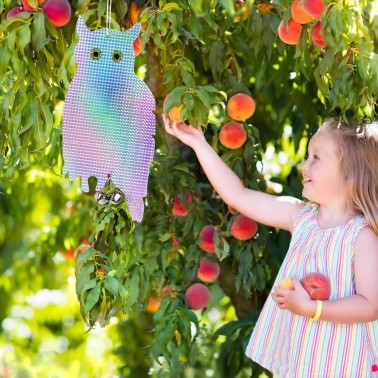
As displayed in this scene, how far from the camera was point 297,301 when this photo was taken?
199 centimetres

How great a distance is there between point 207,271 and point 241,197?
0.47 metres

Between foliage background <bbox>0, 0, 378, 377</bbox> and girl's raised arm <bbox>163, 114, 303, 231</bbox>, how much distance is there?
148mm

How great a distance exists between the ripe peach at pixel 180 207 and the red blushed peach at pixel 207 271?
15 centimetres

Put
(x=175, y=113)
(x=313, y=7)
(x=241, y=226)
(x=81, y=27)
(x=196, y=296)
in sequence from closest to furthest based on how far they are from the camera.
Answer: (x=81, y=27), (x=313, y=7), (x=175, y=113), (x=241, y=226), (x=196, y=296)

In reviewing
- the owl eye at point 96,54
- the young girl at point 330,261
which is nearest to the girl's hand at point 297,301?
the young girl at point 330,261

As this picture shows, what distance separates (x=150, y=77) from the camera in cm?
270

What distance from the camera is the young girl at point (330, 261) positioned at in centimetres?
203

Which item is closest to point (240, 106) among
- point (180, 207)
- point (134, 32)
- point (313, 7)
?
point (180, 207)

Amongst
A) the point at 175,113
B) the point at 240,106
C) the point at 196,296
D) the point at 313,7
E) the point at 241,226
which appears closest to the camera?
the point at 313,7

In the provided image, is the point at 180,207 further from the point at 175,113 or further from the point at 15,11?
the point at 15,11

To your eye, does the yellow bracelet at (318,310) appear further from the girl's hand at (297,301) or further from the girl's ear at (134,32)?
A: the girl's ear at (134,32)

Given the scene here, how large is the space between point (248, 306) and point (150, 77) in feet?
2.66

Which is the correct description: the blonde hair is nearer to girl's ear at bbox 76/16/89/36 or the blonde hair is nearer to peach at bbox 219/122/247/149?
peach at bbox 219/122/247/149

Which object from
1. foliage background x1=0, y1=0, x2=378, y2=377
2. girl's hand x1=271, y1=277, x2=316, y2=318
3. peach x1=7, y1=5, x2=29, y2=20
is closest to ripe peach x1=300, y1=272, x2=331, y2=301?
girl's hand x1=271, y1=277, x2=316, y2=318
